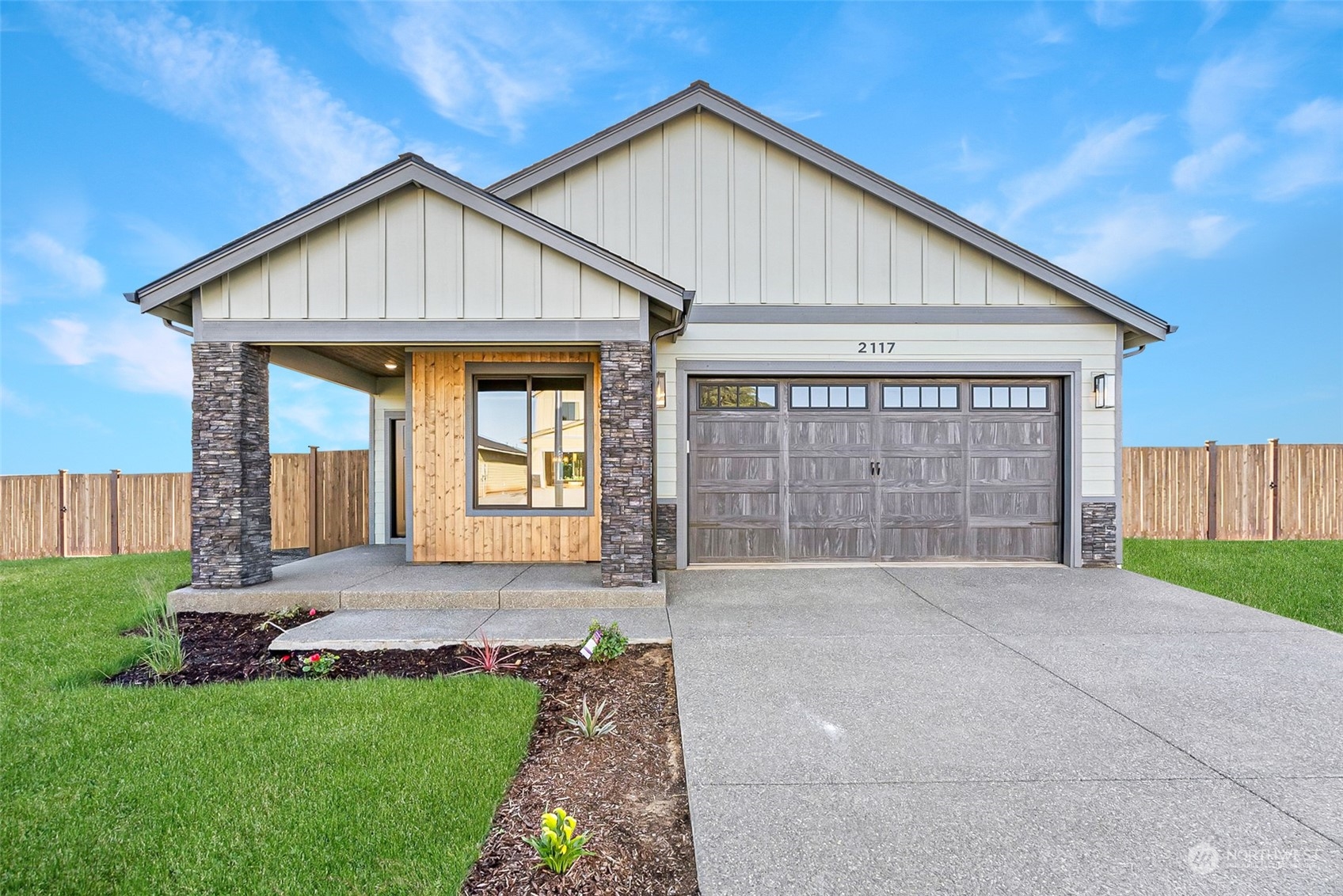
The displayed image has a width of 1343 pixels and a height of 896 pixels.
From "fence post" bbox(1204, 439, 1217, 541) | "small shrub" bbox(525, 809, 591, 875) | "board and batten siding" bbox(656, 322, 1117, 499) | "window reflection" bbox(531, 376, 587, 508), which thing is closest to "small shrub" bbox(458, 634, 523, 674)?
"small shrub" bbox(525, 809, 591, 875)

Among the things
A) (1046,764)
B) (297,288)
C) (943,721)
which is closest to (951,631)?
(943,721)

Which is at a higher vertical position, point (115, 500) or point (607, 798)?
point (115, 500)

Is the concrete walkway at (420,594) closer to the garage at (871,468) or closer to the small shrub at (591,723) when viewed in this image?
the garage at (871,468)

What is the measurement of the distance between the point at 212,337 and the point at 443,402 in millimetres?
2440

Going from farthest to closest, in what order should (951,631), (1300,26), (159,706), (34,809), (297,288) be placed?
(1300,26), (297,288), (951,631), (159,706), (34,809)

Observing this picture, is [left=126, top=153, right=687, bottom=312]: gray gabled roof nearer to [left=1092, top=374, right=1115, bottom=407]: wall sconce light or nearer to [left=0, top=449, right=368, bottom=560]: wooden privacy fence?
[left=0, top=449, right=368, bottom=560]: wooden privacy fence

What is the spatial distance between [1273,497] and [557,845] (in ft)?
48.8

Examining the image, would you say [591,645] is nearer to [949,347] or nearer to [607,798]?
[607,798]

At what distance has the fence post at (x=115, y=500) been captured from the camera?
34.8ft

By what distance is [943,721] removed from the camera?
327 centimetres

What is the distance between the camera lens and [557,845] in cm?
205

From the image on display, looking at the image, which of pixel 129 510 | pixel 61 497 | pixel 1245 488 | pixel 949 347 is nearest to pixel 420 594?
pixel 949 347

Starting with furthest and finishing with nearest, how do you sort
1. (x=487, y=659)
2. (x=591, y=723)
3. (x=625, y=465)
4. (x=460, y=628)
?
(x=625, y=465) → (x=460, y=628) → (x=487, y=659) → (x=591, y=723)

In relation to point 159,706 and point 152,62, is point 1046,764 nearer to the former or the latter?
point 159,706
